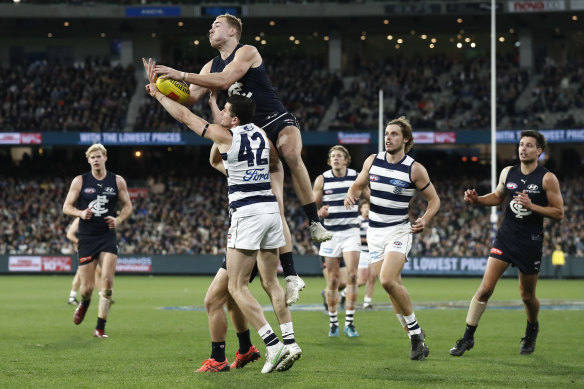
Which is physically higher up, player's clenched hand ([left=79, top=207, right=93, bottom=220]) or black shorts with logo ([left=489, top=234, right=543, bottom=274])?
player's clenched hand ([left=79, top=207, right=93, bottom=220])

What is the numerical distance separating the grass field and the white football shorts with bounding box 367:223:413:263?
127cm

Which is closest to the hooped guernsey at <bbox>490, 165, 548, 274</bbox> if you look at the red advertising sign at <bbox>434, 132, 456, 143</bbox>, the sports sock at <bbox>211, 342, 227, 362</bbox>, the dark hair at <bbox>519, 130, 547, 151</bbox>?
the dark hair at <bbox>519, 130, 547, 151</bbox>

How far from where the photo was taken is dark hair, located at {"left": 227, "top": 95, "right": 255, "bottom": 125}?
29.7 ft

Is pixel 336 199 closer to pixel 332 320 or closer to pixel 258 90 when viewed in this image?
pixel 332 320

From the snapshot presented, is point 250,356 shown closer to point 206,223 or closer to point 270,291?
point 270,291

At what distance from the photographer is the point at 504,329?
48.5 feet

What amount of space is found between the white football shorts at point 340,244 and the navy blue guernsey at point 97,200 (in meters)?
3.48

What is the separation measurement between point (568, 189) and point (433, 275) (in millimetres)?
11266

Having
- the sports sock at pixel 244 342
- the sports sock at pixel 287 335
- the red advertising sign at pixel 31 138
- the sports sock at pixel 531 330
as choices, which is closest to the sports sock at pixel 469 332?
the sports sock at pixel 531 330

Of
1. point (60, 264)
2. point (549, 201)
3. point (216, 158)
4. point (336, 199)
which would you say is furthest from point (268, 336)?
point (60, 264)

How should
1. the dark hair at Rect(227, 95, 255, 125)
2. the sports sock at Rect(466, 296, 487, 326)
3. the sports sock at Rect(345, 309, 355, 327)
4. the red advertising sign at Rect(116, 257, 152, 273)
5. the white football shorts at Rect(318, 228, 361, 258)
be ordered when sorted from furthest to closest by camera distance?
the red advertising sign at Rect(116, 257, 152, 273) < the white football shorts at Rect(318, 228, 361, 258) < the sports sock at Rect(345, 309, 355, 327) < the sports sock at Rect(466, 296, 487, 326) < the dark hair at Rect(227, 95, 255, 125)

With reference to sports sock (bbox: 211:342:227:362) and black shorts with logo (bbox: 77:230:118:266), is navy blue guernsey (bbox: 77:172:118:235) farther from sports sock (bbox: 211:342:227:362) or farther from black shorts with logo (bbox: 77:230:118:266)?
sports sock (bbox: 211:342:227:362)

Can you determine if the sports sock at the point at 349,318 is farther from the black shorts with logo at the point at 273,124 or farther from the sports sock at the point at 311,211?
the black shorts with logo at the point at 273,124

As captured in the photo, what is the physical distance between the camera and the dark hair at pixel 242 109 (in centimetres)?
905
